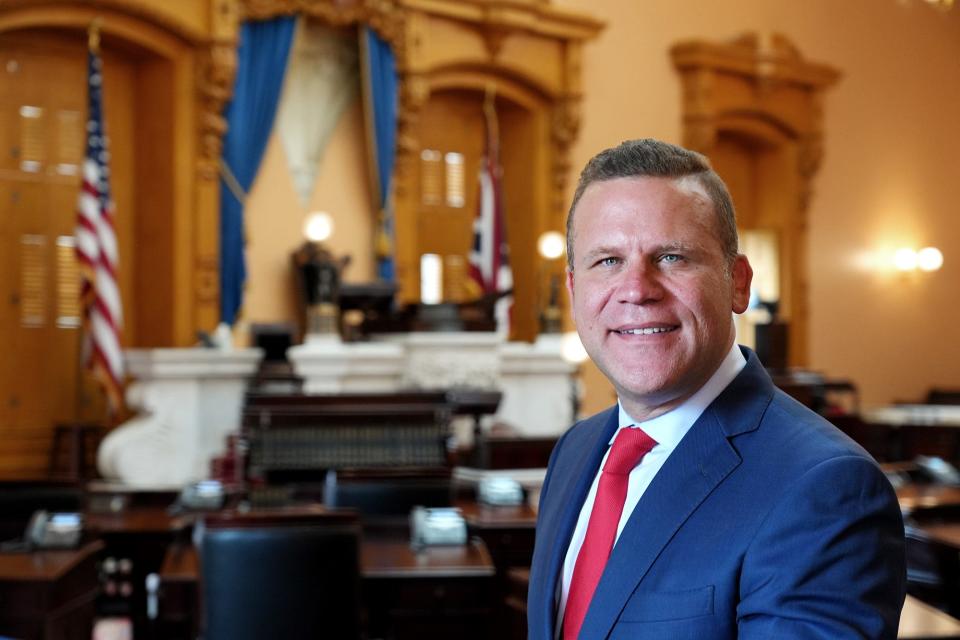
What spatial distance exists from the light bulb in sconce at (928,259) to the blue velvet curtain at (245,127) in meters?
9.34

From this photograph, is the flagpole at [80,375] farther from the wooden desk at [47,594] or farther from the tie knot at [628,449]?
the tie knot at [628,449]

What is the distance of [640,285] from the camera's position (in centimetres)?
137

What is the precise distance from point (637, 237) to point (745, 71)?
13.7m

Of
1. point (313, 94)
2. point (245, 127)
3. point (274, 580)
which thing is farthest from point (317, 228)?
point (274, 580)

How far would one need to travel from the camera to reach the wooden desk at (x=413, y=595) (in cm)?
427

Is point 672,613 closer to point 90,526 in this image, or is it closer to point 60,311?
point 90,526

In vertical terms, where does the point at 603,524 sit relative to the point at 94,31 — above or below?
below

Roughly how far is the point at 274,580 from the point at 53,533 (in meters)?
1.52

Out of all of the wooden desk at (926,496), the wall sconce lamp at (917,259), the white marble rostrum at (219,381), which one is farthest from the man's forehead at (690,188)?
the wall sconce lamp at (917,259)

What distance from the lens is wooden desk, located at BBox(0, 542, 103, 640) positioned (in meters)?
4.21

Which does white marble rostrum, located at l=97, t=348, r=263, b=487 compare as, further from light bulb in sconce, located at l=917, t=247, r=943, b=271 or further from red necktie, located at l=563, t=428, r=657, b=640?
light bulb in sconce, located at l=917, t=247, r=943, b=271

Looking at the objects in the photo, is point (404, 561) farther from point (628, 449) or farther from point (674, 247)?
point (674, 247)

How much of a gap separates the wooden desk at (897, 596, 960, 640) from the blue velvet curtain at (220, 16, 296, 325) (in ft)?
25.4

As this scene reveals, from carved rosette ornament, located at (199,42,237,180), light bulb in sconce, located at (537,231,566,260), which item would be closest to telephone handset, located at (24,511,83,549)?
carved rosette ornament, located at (199,42,237,180)
